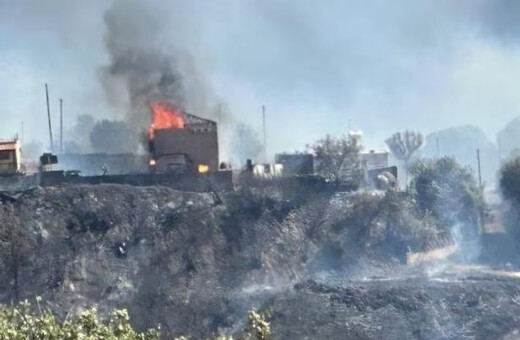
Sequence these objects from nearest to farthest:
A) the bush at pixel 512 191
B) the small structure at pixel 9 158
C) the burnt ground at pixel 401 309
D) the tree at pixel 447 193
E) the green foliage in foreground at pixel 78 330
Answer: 1. the green foliage in foreground at pixel 78 330
2. the burnt ground at pixel 401 309
3. the small structure at pixel 9 158
4. the bush at pixel 512 191
5. the tree at pixel 447 193

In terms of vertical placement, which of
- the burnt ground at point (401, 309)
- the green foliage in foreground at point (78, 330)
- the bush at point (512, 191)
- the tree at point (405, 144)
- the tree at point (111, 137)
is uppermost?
the tree at point (111, 137)

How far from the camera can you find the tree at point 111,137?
316 ft

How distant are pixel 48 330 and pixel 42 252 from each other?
2758 cm

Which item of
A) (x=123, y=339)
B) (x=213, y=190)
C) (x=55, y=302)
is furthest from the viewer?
(x=213, y=190)

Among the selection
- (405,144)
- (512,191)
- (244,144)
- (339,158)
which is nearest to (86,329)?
(512,191)

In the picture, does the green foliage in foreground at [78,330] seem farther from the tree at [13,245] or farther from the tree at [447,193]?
the tree at [447,193]

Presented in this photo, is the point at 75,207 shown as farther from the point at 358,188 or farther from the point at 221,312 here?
the point at 358,188

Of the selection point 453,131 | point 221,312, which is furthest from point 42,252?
point 453,131

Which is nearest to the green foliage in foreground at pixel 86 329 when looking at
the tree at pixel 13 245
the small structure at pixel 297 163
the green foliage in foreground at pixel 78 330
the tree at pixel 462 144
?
the green foliage in foreground at pixel 78 330

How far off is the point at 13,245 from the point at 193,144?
15027mm

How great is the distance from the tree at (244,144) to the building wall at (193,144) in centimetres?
3415

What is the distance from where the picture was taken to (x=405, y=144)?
8150 centimetres

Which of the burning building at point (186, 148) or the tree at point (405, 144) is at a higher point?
the tree at point (405, 144)

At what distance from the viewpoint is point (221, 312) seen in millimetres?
38594
